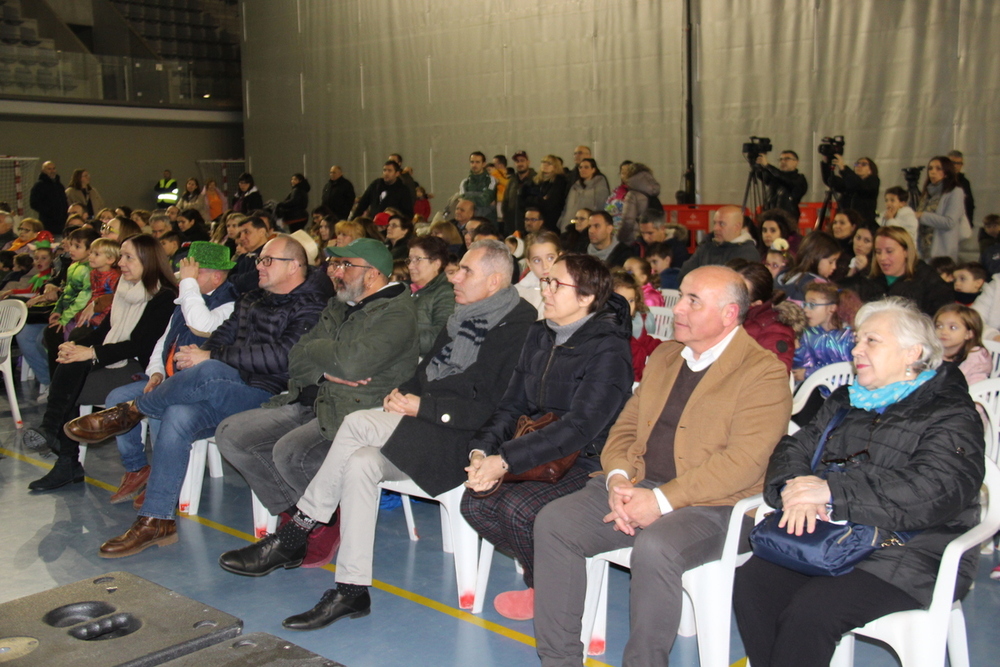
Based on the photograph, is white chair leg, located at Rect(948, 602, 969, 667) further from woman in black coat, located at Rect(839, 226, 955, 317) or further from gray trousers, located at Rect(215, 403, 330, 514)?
woman in black coat, located at Rect(839, 226, 955, 317)

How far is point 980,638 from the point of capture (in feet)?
9.50

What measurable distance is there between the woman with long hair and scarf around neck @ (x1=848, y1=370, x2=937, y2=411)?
139 inches

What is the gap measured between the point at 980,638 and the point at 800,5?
884cm

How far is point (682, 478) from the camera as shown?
2670mm

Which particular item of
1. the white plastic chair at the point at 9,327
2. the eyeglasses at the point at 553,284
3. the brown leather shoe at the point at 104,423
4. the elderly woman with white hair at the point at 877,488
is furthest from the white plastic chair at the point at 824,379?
the white plastic chair at the point at 9,327

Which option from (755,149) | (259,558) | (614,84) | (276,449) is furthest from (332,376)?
(614,84)

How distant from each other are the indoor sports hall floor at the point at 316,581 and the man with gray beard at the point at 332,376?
0.36 metres

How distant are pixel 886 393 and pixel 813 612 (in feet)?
1.99

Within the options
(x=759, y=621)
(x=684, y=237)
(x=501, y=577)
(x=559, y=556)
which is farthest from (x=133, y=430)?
(x=684, y=237)

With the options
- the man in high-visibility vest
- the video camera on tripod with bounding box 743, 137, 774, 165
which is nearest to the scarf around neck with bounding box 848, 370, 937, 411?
the video camera on tripod with bounding box 743, 137, 774, 165

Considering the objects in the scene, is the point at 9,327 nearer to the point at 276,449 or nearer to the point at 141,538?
the point at 141,538

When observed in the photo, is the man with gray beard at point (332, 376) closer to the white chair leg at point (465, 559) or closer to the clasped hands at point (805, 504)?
the white chair leg at point (465, 559)

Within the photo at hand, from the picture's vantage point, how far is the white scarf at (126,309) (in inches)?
190

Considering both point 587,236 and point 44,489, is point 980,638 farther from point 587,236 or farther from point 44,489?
point 587,236
